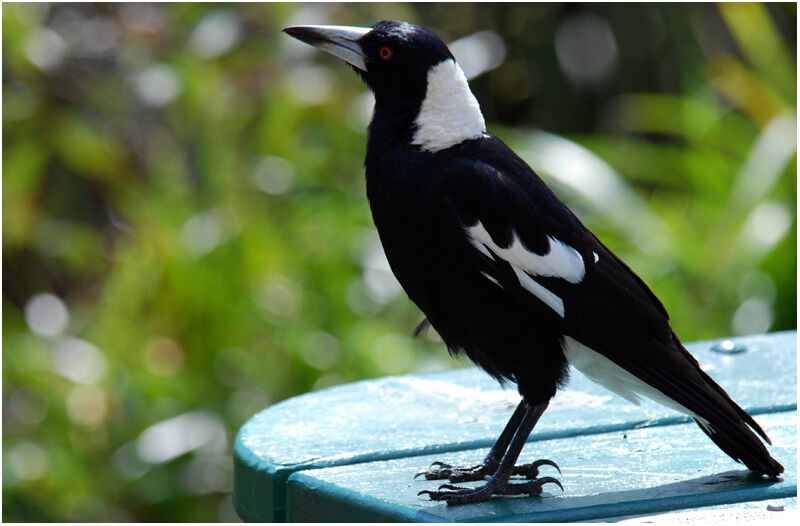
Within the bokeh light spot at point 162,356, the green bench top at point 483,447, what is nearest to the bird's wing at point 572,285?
the green bench top at point 483,447

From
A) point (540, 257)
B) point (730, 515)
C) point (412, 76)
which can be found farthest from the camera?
point (412, 76)

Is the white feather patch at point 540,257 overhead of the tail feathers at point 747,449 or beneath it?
overhead

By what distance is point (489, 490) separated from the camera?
1735 mm

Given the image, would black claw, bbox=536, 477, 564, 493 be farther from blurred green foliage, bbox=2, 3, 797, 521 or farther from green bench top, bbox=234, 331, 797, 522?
blurred green foliage, bbox=2, 3, 797, 521

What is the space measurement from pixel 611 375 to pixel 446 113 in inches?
20.5

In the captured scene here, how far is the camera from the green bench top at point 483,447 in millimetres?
1675

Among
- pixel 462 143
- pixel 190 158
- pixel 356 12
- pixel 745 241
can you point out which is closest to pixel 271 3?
pixel 356 12

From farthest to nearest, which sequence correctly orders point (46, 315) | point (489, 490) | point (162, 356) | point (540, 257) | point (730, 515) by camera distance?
point (46, 315), point (162, 356), point (540, 257), point (489, 490), point (730, 515)

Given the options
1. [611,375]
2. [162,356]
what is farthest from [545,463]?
[162,356]

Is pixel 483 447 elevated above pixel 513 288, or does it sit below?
below

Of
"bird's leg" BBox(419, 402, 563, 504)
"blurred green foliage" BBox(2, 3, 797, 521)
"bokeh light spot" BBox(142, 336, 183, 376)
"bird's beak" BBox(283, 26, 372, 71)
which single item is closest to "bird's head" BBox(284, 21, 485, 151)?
"bird's beak" BBox(283, 26, 372, 71)

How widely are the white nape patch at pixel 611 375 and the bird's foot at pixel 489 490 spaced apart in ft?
0.76

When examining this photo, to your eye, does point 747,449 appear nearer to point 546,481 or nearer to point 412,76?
point 546,481

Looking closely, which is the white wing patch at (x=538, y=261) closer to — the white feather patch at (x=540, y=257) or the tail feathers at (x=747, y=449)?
the white feather patch at (x=540, y=257)
